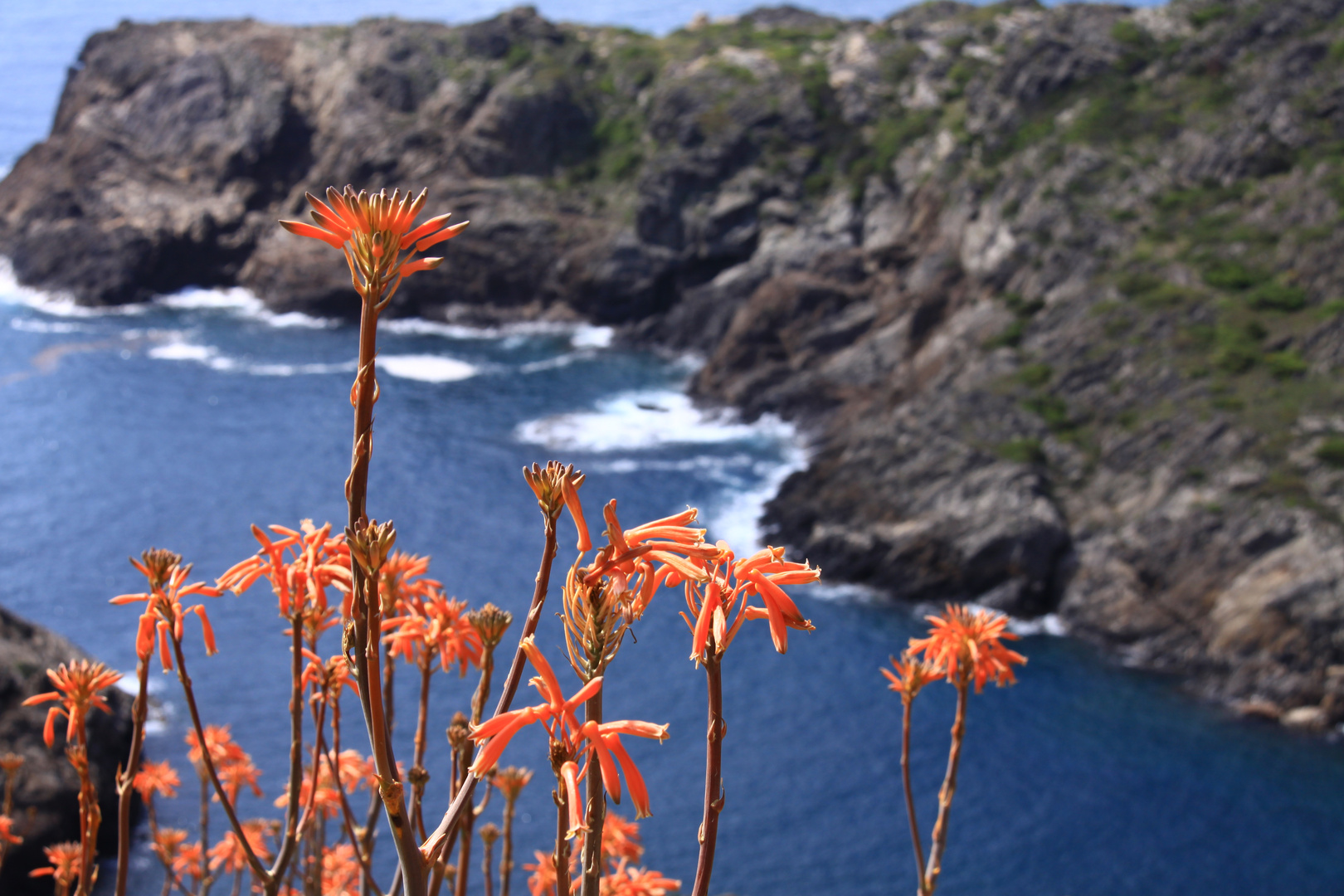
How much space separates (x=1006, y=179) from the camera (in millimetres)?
55406

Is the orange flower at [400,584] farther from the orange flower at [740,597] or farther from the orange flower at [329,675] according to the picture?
the orange flower at [740,597]

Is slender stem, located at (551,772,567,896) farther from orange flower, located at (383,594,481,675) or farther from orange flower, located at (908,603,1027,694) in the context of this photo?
orange flower, located at (908,603,1027,694)

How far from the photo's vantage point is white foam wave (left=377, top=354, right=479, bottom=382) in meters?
58.6

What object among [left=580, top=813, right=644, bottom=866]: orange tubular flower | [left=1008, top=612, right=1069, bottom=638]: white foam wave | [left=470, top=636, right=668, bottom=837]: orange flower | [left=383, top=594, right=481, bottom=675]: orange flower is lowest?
[left=1008, top=612, right=1069, bottom=638]: white foam wave

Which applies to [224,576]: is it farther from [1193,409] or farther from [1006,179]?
[1006,179]

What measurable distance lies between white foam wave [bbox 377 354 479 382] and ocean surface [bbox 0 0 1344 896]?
31 cm

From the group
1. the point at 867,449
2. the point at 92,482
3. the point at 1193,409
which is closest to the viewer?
the point at 1193,409

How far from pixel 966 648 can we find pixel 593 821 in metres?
3.79

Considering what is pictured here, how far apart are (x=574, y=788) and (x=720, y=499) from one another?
131 feet

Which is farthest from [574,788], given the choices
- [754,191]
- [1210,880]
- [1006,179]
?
[754,191]

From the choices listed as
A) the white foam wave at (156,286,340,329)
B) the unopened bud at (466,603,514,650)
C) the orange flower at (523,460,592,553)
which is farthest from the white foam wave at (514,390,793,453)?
the orange flower at (523,460,592,553)

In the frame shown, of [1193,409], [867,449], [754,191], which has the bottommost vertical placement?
[867,449]

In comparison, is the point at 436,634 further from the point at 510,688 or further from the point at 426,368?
the point at 426,368

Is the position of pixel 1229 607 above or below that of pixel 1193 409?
below
